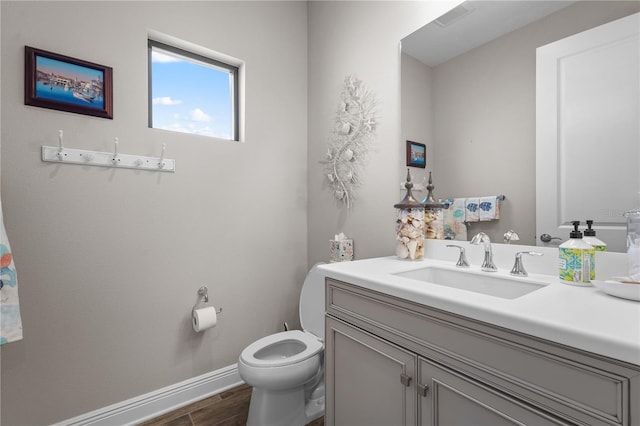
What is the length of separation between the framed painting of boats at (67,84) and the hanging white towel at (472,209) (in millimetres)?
1821

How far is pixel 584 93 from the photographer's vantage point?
98cm

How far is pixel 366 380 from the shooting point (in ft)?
3.51

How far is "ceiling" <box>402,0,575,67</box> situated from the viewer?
1140 mm

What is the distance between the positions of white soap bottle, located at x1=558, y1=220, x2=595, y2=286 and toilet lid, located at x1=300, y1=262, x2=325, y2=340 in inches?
46.0

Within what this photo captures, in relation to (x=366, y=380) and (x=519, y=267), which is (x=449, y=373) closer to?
(x=366, y=380)

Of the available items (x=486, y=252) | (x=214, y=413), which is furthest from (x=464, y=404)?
(x=214, y=413)

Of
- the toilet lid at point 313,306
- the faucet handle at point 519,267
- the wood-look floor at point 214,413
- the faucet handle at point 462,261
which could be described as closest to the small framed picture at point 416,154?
the faucet handle at point 462,261

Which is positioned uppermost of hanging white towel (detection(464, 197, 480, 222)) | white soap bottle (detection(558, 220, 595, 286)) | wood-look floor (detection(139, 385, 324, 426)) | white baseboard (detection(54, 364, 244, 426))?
hanging white towel (detection(464, 197, 480, 222))

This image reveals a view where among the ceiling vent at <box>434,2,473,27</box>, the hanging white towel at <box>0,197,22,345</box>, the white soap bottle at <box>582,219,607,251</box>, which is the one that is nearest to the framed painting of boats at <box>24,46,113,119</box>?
the hanging white towel at <box>0,197,22,345</box>

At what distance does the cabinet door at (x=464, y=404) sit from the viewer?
659 mm

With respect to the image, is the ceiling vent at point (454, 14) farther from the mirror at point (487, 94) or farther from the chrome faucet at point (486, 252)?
the chrome faucet at point (486, 252)

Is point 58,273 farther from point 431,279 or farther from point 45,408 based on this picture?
point 431,279

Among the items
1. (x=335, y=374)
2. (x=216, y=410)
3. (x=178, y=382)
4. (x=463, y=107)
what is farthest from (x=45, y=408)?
(x=463, y=107)

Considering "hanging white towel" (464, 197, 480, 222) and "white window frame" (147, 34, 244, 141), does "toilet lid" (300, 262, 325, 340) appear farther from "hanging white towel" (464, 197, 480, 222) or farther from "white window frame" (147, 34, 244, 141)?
"white window frame" (147, 34, 244, 141)
